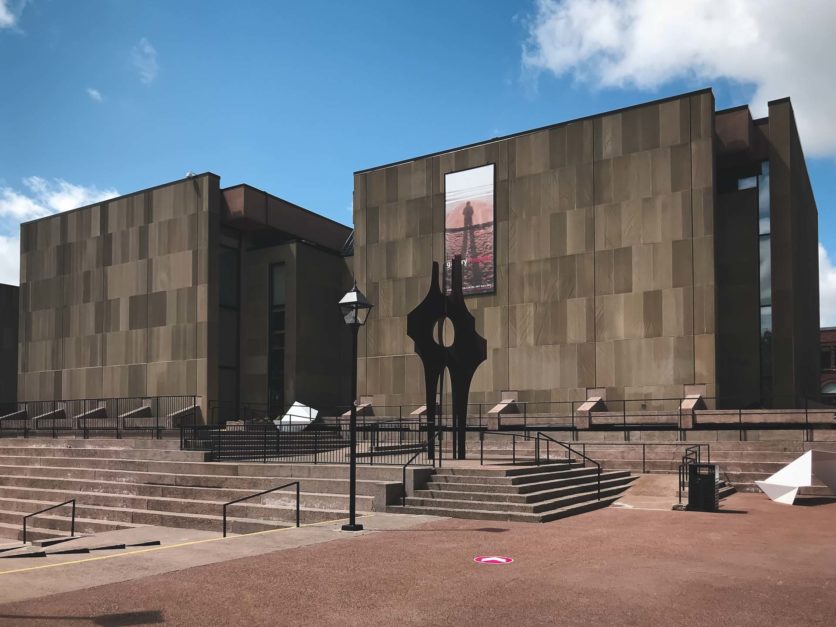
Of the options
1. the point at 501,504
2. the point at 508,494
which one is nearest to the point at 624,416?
the point at 508,494

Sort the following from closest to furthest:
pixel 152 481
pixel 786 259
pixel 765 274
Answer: pixel 152 481 < pixel 786 259 < pixel 765 274

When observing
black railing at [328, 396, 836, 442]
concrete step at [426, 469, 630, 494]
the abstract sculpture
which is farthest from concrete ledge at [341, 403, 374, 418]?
the abstract sculpture

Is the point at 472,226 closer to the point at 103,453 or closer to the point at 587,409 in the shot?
the point at 587,409

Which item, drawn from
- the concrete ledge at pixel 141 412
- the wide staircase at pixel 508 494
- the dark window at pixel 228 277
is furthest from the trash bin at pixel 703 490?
the dark window at pixel 228 277

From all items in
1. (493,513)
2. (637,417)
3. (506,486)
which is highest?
(637,417)

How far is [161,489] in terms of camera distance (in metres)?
21.9

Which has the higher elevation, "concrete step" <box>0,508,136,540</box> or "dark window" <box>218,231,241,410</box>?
"dark window" <box>218,231,241,410</box>

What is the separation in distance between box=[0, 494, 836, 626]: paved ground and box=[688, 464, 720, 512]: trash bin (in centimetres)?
304

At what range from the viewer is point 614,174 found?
39000 millimetres

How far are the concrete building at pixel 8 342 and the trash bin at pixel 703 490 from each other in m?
54.7

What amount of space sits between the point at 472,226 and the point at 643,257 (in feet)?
30.9

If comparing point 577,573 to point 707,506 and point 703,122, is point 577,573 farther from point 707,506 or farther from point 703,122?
point 703,122

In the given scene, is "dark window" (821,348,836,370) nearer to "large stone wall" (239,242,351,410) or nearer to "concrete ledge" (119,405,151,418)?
"large stone wall" (239,242,351,410)

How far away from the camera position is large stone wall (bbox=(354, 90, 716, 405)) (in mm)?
36719
